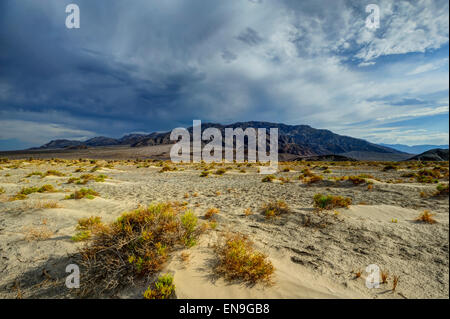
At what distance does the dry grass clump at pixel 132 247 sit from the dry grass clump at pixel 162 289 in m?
0.37

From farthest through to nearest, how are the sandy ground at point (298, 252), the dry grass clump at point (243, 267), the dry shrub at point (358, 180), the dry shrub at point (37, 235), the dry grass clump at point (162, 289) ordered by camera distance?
the dry shrub at point (358, 180) < the dry shrub at point (37, 235) < the dry grass clump at point (243, 267) < the sandy ground at point (298, 252) < the dry grass clump at point (162, 289)

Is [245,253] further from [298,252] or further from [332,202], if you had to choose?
[332,202]

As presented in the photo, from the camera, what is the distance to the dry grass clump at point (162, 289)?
2664mm

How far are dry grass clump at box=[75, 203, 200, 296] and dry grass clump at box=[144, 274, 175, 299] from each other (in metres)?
0.37

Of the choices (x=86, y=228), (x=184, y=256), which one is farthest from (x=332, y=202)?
(x=86, y=228)

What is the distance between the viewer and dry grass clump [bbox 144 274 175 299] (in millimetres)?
2664

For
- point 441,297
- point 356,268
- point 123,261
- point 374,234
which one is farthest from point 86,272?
point 374,234

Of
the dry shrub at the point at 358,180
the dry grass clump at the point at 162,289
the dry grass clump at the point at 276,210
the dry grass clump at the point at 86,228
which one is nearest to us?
the dry grass clump at the point at 162,289

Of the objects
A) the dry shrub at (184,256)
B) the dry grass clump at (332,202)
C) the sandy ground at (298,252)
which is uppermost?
the dry grass clump at (332,202)

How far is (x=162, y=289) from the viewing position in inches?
106

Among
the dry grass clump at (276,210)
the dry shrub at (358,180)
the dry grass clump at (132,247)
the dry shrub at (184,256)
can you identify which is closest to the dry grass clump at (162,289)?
the dry grass clump at (132,247)

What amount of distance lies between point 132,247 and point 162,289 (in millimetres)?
1130

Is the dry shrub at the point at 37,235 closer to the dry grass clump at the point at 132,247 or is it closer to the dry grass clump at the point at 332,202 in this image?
the dry grass clump at the point at 132,247
